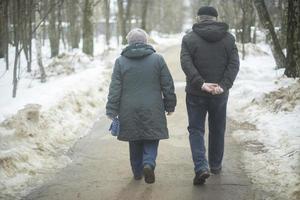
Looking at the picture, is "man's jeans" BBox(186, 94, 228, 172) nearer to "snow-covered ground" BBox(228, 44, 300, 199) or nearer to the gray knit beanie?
"snow-covered ground" BBox(228, 44, 300, 199)

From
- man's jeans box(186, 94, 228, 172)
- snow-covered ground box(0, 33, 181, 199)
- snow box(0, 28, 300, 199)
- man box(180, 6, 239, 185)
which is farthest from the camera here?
snow-covered ground box(0, 33, 181, 199)

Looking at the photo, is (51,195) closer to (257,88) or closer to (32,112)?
(32,112)

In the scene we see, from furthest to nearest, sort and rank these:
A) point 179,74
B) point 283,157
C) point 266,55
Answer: point 266,55 → point 179,74 → point 283,157

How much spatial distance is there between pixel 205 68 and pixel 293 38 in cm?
631

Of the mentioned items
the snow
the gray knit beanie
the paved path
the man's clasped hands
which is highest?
the gray knit beanie

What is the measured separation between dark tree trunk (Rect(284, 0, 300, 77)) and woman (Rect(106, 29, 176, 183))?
20.3ft

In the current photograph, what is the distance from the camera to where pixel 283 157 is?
243 inches

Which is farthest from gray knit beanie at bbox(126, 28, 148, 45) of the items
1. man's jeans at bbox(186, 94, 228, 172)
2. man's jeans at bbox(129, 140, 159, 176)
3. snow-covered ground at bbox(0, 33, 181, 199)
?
snow-covered ground at bbox(0, 33, 181, 199)

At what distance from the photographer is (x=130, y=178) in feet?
19.3

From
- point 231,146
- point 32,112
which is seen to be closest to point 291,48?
point 231,146

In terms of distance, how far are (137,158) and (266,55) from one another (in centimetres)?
1814

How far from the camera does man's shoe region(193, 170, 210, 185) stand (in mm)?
5318

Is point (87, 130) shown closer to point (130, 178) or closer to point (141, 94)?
point (130, 178)

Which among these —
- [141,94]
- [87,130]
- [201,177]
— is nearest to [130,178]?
[201,177]
